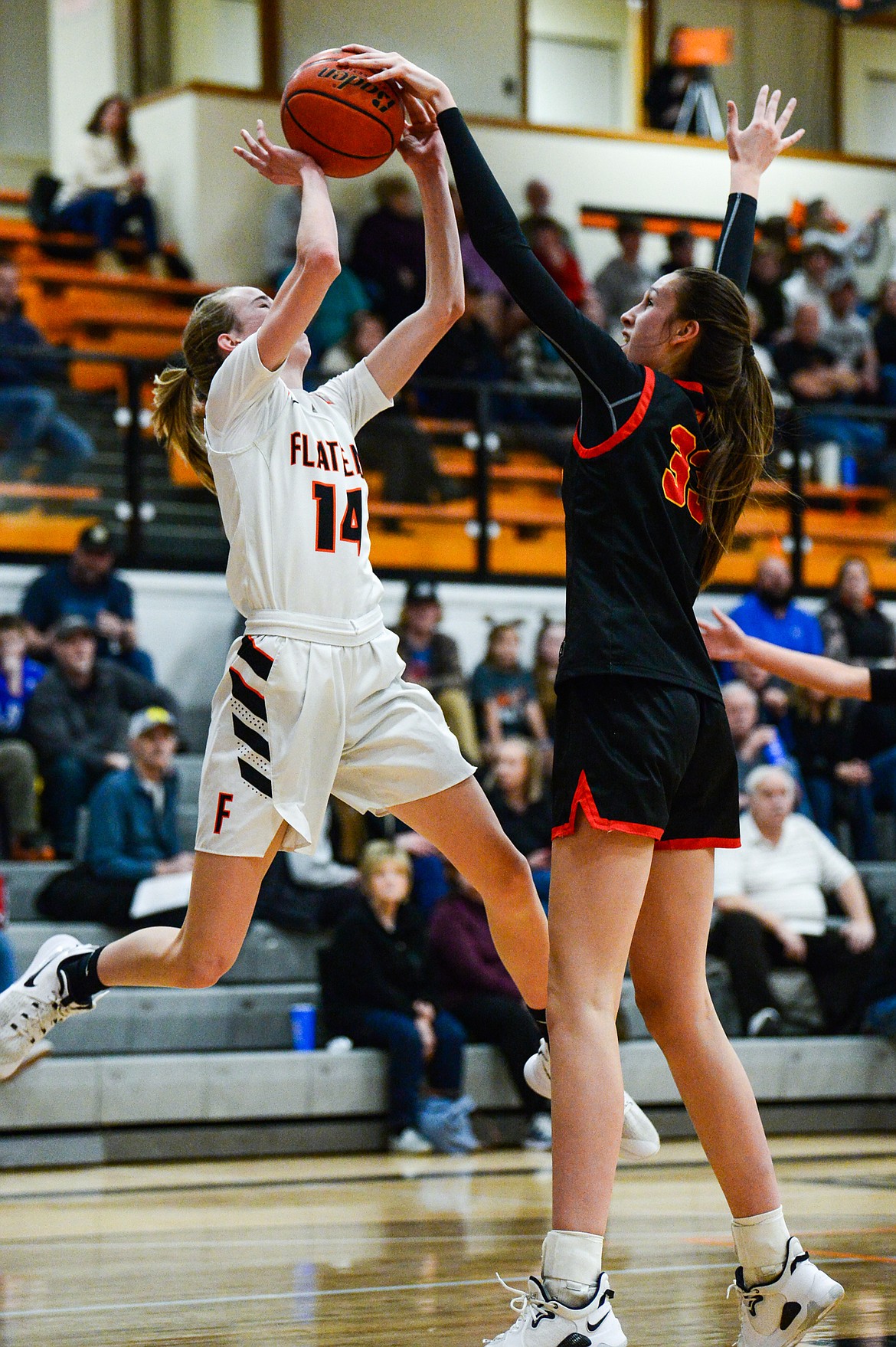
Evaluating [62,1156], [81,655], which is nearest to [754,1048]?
[62,1156]

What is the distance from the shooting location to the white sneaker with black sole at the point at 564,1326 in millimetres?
2930

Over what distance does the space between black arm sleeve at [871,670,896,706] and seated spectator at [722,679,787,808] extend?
16.3 ft

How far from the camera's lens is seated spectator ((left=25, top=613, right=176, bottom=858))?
8.19 metres

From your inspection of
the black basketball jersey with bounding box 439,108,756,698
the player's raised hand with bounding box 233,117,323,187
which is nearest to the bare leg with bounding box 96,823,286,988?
the black basketball jersey with bounding box 439,108,756,698

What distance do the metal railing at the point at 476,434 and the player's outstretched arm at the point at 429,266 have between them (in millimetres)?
5068

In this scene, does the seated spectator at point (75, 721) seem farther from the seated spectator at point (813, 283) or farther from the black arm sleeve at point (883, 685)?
the seated spectator at point (813, 283)

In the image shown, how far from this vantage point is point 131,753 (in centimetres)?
794

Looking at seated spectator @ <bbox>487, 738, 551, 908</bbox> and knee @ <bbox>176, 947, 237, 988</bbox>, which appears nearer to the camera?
knee @ <bbox>176, 947, 237, 988</bbox>

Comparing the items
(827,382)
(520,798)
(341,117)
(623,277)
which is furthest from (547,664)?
(341,117)

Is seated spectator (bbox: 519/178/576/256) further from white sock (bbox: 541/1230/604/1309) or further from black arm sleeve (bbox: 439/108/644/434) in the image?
white sock (bbox: 541/1230/604/1309)

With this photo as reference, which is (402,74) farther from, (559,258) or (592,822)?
(559,258)

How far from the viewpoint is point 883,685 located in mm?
3621

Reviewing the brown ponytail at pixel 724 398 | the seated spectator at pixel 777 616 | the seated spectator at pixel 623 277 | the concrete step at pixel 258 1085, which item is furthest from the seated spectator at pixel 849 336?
the brown ponytail at pixel 724 398

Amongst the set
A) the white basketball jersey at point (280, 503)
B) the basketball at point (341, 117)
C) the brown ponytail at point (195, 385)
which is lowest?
the white basketball jersey at point (280, 503)
